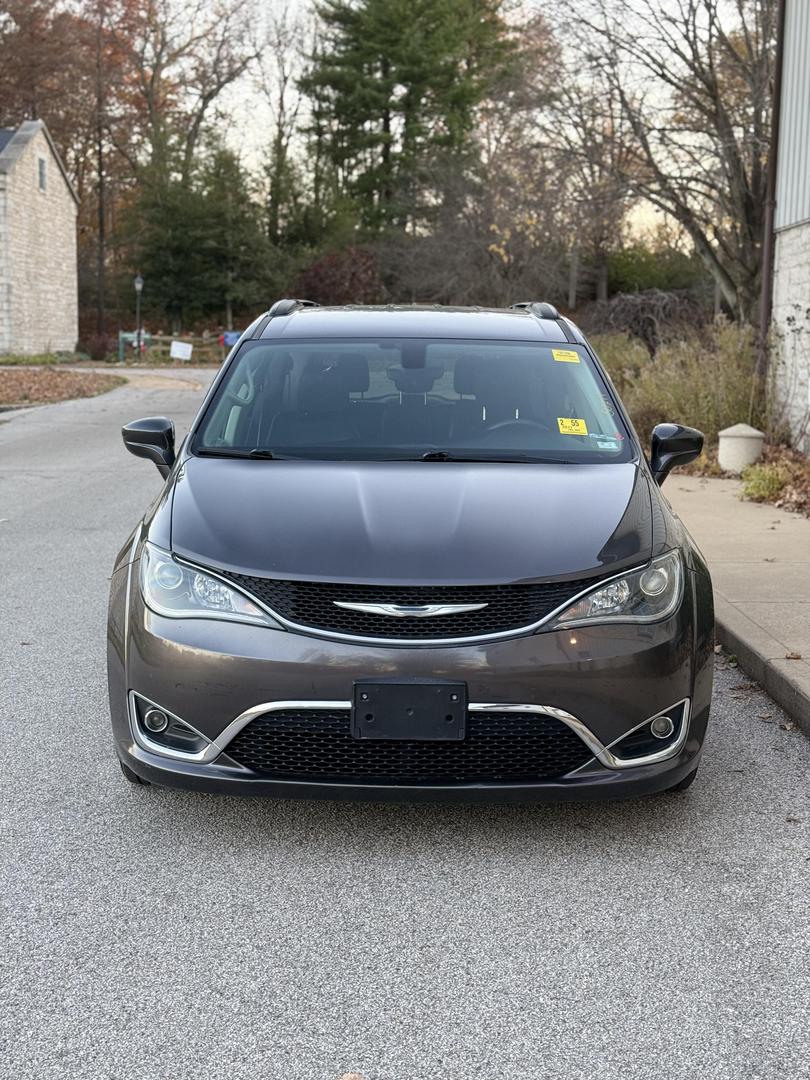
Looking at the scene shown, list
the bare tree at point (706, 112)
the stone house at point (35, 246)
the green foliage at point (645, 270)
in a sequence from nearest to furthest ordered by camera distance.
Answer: the bare tree at point (706, 112) < the stone house at point (35, 246) < the green foliage at point (645, 270)

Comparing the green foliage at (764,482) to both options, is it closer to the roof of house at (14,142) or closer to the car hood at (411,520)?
the car hood at (411,520)

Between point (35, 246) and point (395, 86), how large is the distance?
19500 millimetres

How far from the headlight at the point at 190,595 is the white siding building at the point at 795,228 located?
1110cm

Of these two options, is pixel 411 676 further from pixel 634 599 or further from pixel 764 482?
pixel 764 482

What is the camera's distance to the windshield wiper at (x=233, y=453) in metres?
4.66

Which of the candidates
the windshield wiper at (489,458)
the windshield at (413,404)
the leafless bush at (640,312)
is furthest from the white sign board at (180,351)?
the windshield wiper at (489,458)

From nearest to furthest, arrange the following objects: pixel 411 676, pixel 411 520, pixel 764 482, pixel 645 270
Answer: pixel 411 676
pixel 411 520
pixel 764 482
pixel 645 270

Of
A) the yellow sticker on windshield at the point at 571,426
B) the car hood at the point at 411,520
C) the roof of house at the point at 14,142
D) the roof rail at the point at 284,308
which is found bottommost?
the car hood at the point at 411,520

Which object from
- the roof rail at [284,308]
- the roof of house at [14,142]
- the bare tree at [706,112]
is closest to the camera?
the roof rail at [284,308]

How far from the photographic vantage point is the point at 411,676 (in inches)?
139

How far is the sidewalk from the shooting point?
548 cm

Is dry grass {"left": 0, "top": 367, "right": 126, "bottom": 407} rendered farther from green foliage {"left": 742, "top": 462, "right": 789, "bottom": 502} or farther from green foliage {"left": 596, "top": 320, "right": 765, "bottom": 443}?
green foliage {"left": 742, "top": 462, "right": 789, "bottom": 502}

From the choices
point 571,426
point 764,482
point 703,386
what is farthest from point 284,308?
point 703,386

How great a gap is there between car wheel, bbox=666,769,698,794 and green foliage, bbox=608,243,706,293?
46611 millimetres
